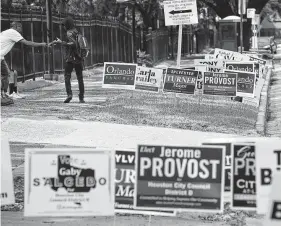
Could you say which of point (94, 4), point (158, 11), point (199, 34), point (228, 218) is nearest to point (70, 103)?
point (228, 218)

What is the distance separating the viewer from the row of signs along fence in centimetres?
523

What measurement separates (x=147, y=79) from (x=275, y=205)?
37.8 feet

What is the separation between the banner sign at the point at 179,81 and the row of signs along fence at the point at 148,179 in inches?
420

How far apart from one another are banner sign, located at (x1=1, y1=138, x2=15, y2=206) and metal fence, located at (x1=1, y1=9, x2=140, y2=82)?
1408 cm

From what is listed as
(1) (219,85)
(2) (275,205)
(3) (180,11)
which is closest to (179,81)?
(1) (219,85)

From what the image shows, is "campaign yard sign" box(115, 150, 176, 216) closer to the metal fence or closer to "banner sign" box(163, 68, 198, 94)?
"banner sign" box(163, 68, 198, 94)

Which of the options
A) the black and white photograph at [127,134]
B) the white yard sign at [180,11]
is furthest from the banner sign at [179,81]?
the white yard sign at [180,11]

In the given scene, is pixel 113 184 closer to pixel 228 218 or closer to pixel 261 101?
pixel 228 218

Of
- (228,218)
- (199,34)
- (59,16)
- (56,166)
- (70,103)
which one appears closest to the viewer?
(56,166)

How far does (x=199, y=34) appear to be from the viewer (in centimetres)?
7425

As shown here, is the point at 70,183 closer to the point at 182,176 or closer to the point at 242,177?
the point at 182,176

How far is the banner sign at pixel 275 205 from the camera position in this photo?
4711mm

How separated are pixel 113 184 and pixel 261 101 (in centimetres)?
1527

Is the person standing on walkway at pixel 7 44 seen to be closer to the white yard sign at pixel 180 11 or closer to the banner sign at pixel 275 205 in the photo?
the white yard sign at pixel 180 11
